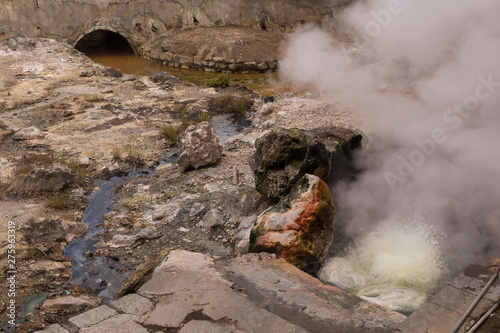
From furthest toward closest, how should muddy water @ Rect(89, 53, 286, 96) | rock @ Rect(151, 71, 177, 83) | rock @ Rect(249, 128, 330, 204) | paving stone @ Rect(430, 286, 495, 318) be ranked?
muddy water @ Rect(89, 53, 286, 96) → rock @ Rect(151, 71, 177, 83) → rock @ Rect(249, 128, 330, 204) → paving stone @ Rect(430, 286, 495, 318)

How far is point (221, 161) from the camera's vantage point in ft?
21.0

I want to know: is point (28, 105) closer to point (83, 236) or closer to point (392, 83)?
point (83, 236)

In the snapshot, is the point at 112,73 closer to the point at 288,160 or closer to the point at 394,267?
the point at 288,160

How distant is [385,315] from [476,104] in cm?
246

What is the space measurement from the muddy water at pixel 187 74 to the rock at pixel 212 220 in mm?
6370

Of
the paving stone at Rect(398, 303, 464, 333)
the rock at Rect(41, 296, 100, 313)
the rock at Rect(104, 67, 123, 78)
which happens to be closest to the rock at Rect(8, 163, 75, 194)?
the rock at Rect(41, 296, 100, 313)

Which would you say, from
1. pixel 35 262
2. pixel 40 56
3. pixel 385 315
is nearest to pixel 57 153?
pixel 35 262

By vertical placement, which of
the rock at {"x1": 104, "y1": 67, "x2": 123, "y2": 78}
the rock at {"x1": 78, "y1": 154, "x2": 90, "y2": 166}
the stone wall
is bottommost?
the rock at {"x1": 78, "y1": 154, "x2": 90, "y2": 166}

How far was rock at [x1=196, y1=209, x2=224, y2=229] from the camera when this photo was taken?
4.83 meters

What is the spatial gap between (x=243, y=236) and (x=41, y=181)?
9.69 feet

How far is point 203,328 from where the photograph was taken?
280 centimetres

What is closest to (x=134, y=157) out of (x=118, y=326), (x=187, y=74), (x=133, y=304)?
(x=133, y=304)

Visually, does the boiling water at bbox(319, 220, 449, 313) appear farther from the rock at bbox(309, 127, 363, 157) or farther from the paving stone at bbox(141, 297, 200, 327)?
the paving stone at bbox(141, 297, 200, 327)

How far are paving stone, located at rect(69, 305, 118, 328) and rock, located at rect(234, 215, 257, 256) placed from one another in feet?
4.33
